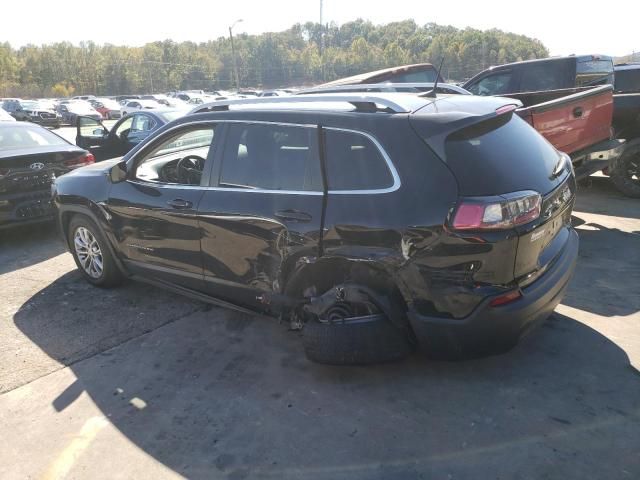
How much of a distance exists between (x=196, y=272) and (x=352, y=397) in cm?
162

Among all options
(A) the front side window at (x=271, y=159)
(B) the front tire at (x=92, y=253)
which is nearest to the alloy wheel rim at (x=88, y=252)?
(B) the front tire at (x=92, y=253)

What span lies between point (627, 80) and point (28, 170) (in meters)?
10.4

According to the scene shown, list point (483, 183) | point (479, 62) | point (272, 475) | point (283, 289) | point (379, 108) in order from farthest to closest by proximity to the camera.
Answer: point (479, 62), point (283, 289), point (379, 108), point (483, 183), point (272, 475)

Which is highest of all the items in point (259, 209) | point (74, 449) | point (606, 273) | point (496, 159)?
point (496, 159)

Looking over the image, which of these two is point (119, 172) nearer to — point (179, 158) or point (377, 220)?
point (179, 158)

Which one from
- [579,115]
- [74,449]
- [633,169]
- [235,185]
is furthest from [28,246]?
[633,169]

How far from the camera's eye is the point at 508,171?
298 cm

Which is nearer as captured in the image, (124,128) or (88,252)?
(88,252)

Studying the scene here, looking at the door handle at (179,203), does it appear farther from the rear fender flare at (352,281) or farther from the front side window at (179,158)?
the rear fender flare at (352,281)

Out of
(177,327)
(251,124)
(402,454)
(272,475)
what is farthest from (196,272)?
(402,454)

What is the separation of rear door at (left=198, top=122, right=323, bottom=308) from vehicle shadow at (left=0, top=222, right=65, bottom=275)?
10.7ft

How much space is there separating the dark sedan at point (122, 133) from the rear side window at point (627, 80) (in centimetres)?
820

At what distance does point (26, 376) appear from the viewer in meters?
3.67

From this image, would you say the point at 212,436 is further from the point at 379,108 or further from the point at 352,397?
the point at 379,108
